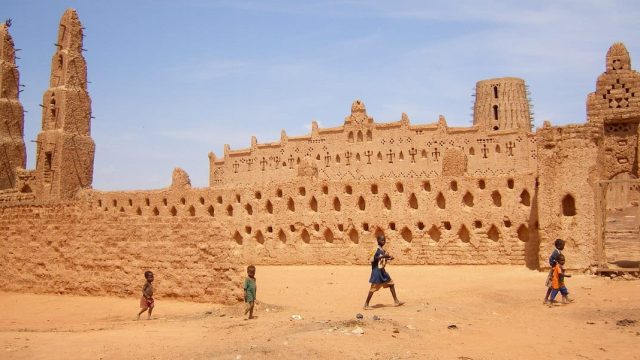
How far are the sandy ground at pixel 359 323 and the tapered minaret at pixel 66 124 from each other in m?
13.5

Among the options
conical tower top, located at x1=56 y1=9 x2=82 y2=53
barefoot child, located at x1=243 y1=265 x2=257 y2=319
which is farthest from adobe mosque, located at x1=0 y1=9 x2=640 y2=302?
conical tower top, located at x1=56 y1=9 x2=82 y2=53

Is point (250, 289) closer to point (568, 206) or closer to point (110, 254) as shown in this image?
point (110, 254)

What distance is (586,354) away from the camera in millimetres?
8172

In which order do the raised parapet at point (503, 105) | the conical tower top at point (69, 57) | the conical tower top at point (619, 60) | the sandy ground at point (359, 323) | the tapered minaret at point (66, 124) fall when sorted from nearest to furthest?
the sandy ground at point (359, 323), the conical tower top at point (619, 60), the tapered minaret at point (66, 124), the conical tower top at point (69, 57), the raised parapet at point (503, 105)

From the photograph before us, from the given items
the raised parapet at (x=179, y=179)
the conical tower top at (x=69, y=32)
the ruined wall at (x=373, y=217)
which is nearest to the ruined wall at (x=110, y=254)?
the ruined wall at (x=373, y=217)

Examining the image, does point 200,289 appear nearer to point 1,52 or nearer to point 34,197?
point 34,197

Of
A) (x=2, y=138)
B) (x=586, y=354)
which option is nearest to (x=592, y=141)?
(x=586, y=354)

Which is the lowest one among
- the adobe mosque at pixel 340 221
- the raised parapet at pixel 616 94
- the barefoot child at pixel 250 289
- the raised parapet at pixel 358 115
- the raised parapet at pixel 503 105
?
the barefoot child at pixel 250 289

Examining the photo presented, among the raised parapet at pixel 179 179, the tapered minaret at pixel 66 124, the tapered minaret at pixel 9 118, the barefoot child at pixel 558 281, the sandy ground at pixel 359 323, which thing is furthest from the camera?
the tapered minaret at pixel 9 118

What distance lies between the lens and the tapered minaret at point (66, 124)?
92.5 feet

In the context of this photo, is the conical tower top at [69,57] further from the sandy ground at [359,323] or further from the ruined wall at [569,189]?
the ruined wall at [569,189]

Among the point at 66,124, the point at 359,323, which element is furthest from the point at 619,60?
the point at 66,124

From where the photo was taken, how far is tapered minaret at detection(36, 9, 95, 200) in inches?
1110

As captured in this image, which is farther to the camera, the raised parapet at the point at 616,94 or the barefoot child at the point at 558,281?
the raised parapet at the point at 616,94
